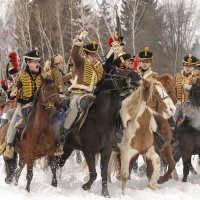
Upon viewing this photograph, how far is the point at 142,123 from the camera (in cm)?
787

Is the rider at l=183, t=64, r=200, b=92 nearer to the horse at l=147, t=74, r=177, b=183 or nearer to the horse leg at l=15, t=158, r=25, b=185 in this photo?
the horse at l=147, t=74, r=177, b=183

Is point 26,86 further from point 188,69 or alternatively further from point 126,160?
point 188,69

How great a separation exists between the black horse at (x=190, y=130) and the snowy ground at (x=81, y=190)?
672 millimetres

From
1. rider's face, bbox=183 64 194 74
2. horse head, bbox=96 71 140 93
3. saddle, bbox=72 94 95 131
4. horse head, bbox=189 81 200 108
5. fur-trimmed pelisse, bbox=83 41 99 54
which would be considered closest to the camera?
horse head, bbox=96 71 140 93

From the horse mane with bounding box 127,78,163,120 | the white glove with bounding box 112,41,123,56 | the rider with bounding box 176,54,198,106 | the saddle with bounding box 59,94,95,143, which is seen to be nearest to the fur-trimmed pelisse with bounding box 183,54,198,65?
the rider with bounding box 176,54,198,106

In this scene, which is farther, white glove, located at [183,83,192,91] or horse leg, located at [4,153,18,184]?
white glove, located at [183,83,192,91]

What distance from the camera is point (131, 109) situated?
7.75 m

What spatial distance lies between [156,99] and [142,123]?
1.79 ft

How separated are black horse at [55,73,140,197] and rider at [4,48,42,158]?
1.29 m

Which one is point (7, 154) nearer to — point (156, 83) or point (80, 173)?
point (80, 173)

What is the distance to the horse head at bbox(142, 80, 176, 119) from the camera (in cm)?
775

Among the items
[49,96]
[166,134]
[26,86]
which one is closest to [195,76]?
[166,134]

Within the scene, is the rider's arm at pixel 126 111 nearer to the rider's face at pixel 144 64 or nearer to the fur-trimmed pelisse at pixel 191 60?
the rider's face at pixel 144 64

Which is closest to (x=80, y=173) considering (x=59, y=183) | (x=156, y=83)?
(x=59, y=183)
